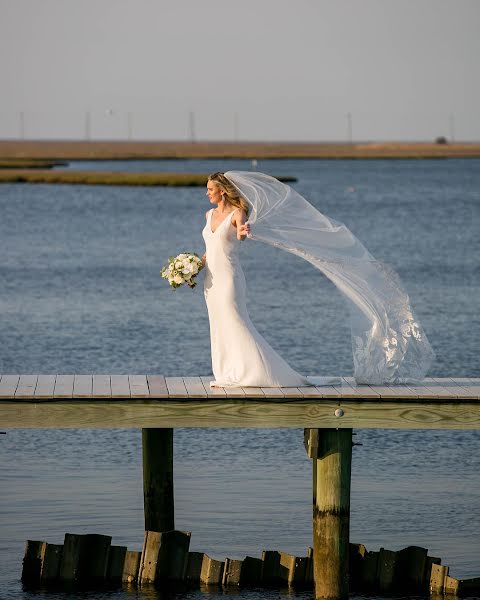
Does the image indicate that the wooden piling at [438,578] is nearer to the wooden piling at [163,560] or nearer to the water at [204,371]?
the water at [204,371]

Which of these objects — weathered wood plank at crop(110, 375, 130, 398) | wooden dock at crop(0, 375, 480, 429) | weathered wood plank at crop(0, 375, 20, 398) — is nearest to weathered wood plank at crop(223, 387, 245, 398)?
wooden dock at crop(0, 375, 480, 429)

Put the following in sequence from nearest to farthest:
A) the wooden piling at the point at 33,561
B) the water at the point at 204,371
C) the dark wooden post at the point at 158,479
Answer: the wooden piling at the point at 33,561 < the dark wooden post at the point at 158,479 < the water at the point at 204,371

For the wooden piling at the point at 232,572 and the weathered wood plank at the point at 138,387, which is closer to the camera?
the weathered wood plank at the point at 138,387

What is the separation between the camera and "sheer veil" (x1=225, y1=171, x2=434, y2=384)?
49.7ft

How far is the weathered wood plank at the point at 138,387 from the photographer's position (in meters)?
14.0

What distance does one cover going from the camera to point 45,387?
47.7ft

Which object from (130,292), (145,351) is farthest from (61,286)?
(145,351)

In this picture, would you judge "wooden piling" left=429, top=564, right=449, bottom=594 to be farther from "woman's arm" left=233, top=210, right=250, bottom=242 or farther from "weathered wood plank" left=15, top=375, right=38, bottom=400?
"weathered wood plank" left=15, top=375, right=38, bottom=400

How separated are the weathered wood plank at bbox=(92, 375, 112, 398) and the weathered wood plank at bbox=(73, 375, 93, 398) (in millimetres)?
46

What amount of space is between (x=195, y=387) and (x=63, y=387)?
4.14ft

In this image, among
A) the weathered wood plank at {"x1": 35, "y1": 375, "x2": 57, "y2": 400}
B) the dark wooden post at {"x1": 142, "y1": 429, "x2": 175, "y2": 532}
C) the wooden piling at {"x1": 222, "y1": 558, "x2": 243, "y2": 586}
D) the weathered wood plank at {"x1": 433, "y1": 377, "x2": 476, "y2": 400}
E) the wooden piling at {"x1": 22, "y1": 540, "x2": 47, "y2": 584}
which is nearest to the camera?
the weathered wood plank at {"x1": 35, "y1": 375, "x2": 57, "y2": 400}

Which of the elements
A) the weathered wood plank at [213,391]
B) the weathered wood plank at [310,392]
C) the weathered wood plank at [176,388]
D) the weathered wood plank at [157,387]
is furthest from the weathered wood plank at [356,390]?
the weathered wood plank at [157,387]

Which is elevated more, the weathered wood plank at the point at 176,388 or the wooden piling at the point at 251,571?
the weathered wood plank at the point at 176,388

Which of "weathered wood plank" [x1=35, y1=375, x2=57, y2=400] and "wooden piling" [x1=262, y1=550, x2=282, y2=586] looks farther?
"wooden piling" [x1=262, y1=550, x2=282, y2=586]
